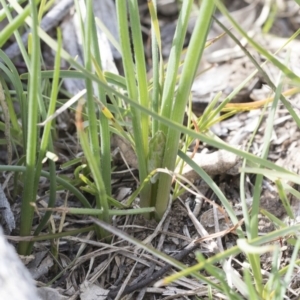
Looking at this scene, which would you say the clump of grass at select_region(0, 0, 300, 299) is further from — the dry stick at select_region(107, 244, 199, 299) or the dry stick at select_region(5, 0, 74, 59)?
the dry stick at select_region(5, 0, 74, 59)

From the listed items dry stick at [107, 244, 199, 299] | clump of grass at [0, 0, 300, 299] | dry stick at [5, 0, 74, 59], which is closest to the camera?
clump of grass at [0, 0, 300, 299]

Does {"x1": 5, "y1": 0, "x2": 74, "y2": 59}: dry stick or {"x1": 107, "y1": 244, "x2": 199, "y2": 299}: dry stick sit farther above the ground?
{"x1": 5, "y1": 0, "x2": 74, "y2": 59}: dry stick

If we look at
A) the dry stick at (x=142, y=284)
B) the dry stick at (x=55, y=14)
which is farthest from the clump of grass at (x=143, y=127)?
the dry stick at (x=55, y=14)

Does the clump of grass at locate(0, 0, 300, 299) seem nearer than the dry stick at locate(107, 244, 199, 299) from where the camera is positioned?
Yes

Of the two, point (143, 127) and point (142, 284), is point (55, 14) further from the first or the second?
point (142, 284)

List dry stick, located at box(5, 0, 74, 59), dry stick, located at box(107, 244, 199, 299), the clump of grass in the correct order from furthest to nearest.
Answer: dry stick, located at box(5, 0, 74, 59) → dry stick, located at box(107, 244, 199, 299) → the clump of grass

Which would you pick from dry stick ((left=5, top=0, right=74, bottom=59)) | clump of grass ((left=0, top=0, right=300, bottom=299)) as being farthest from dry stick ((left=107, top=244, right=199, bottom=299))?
dry stick ((left=5, top=0, right=74, bottom=59))

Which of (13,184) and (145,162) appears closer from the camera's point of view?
(145,162)

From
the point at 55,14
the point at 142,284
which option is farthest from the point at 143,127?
the point at 55,14

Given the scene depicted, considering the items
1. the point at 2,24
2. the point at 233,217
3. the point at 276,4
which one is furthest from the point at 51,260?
the point at 276,4

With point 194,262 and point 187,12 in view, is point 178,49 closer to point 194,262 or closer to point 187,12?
point 187,12

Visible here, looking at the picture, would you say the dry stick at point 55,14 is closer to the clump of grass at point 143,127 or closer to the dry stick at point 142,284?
the clump of grass at point 143,127
